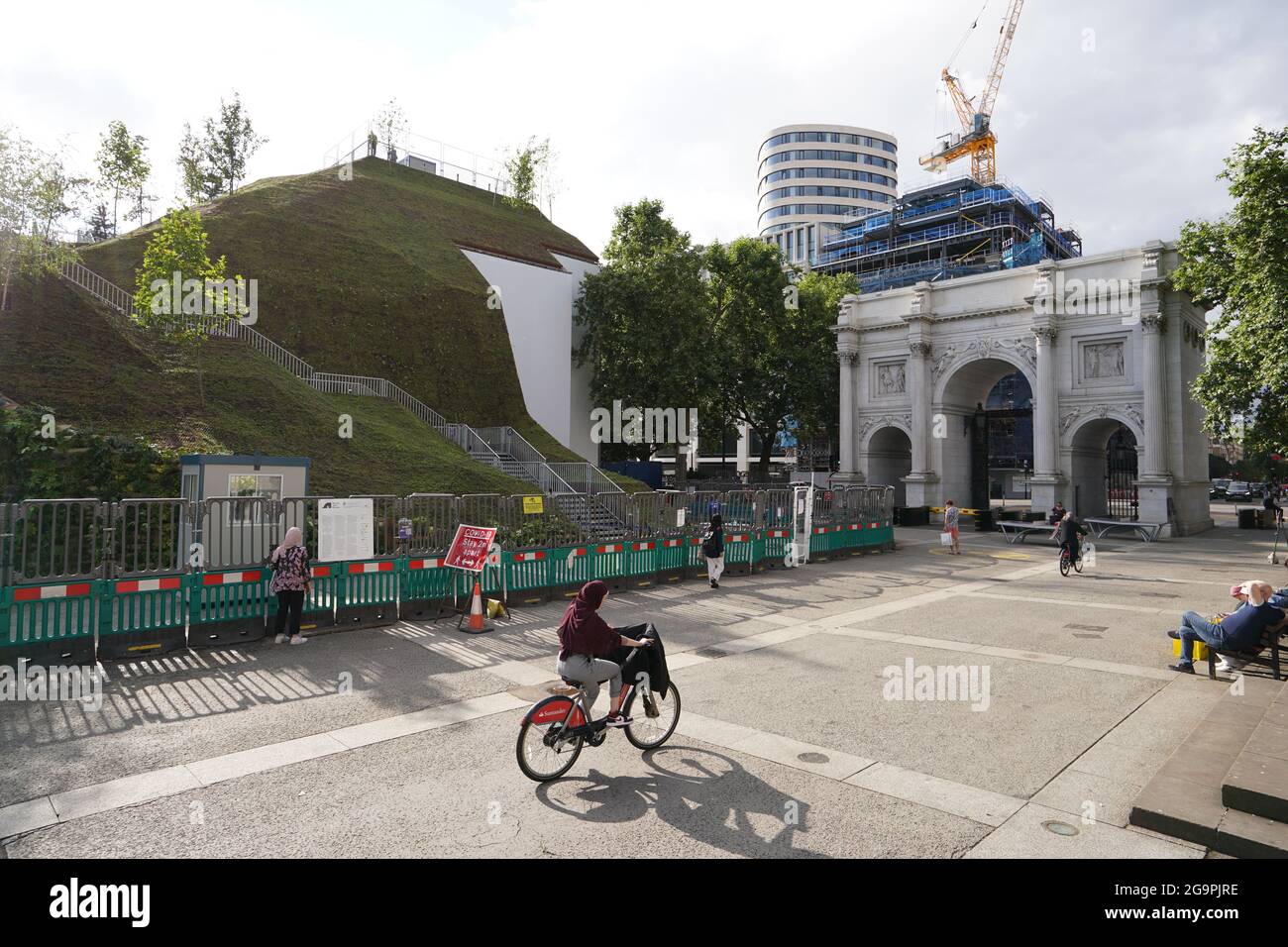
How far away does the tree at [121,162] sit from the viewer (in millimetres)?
28516

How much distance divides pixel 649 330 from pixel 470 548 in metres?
31.1

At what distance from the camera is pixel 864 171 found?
402ft

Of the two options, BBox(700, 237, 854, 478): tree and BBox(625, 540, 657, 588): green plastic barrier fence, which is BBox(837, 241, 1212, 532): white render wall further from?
BBox(625, 540, 657, 588): green plastic barrier fence

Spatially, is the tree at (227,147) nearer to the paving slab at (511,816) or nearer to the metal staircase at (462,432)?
the metal staircase at (462,432)

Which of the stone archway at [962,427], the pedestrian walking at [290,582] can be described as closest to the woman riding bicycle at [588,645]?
the pedestrian walking at [290,582]

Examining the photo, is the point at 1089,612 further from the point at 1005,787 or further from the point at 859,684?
the point at 1005,787

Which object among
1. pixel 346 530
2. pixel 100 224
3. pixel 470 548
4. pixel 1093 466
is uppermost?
pixel 100 224

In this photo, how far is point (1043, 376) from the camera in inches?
1447

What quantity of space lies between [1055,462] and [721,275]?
2349 centimetres

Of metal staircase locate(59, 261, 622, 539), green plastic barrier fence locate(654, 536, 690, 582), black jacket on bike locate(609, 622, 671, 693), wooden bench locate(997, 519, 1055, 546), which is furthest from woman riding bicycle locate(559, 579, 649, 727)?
wooden bench locate(997, 519, 1055, 546)

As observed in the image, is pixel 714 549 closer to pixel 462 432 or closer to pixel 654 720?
pixel 654 720

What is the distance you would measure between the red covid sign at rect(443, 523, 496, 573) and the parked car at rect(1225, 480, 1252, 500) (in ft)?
256
